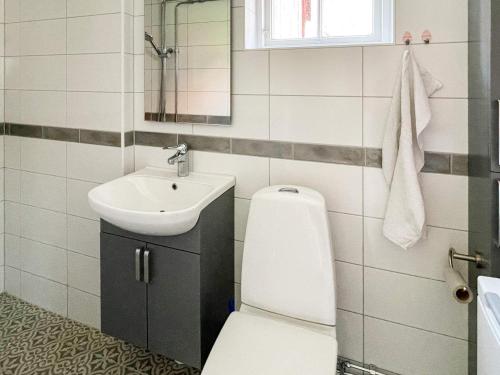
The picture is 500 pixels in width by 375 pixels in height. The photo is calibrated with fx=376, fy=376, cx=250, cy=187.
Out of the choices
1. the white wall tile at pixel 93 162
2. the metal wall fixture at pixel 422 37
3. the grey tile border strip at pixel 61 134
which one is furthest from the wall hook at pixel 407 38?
the grey tile border strip at pixel 61 134

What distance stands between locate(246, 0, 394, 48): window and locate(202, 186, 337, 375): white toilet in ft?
2.03

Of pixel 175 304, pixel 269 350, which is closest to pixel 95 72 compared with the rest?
pixel 175 304

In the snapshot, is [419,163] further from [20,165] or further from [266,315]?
[20,165]

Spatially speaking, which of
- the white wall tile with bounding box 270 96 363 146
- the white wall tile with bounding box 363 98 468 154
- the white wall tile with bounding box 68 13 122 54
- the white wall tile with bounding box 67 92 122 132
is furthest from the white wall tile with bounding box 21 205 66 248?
the white wall tile with bounding box 363 98 468 154

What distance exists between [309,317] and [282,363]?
28 cm

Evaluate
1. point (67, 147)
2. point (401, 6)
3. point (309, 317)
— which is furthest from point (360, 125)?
point (67, 147)

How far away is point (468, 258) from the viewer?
1363 mm

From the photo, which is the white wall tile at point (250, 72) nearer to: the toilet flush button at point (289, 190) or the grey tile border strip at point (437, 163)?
the toilet flush button at point (289, 190)

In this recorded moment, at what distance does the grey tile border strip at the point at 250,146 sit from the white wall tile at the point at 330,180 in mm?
29

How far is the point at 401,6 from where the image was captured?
146 centimetres

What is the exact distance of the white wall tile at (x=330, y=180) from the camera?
63.8 inches

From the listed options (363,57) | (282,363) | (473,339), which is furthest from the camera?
(363,57)

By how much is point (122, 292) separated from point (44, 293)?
1.00 m

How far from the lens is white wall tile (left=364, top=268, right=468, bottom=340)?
1519 millimetres
